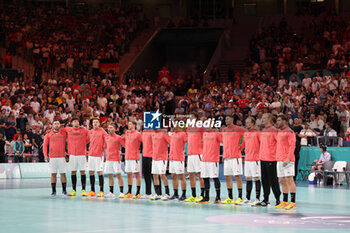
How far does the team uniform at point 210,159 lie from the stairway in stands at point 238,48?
2230 centimetres

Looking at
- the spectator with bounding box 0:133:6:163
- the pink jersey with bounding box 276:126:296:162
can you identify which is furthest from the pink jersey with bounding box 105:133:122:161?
the spectator with bounding box 0:133:6:163

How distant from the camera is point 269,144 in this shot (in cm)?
1709

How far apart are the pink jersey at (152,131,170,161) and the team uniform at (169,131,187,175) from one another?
0.26m

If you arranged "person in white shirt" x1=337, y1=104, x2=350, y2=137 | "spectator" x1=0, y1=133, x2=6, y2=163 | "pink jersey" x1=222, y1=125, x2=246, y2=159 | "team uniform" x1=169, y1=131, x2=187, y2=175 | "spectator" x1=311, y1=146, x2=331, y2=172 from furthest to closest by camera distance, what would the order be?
1. "spectator" x1=0, y1=133, x2=6, y2=163
2. "person in white shirt" x1=337, y1=104, x2=350, y2=137
3. "spectator" x1=311, y1=146, x2=331, y2=172
4. "team uniform" x1=169, y1=131, x2=187, y2=175
5. "pink jersey" x1=222, y1=125, x2=246, y2=159

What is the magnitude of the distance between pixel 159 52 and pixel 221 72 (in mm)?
6228

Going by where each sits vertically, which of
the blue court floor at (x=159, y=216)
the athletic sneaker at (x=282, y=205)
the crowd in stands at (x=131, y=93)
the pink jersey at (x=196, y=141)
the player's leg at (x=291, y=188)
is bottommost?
the blue court floor at (x=159, y=216)

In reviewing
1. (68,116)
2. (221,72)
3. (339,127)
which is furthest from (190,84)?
(339,127)

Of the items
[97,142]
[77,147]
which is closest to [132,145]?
[97,142]

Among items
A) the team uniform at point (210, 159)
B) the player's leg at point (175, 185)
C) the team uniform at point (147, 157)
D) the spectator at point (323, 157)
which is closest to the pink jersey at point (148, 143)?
the team uniform at point (147, 157)

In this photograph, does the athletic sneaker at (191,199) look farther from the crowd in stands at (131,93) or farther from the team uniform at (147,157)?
the crowd in stands at (131,93)

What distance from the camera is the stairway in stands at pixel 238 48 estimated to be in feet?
138

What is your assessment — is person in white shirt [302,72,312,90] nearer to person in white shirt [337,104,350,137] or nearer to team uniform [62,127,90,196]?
person in white shirt [337,104,350,137]

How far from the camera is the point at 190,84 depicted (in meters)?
39.9

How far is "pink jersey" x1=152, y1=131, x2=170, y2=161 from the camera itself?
756 inches
